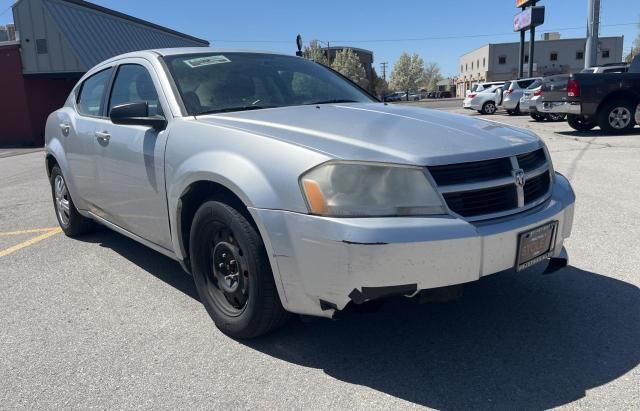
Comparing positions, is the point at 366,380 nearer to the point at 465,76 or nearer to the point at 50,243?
the point at 50,243

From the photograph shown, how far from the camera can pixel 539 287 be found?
3.58 meters

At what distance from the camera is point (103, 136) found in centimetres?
393

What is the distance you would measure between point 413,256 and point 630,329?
153cm

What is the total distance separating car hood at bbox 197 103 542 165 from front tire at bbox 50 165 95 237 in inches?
101

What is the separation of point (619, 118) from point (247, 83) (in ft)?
37.2

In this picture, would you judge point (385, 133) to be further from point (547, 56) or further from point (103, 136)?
point (547, 56)

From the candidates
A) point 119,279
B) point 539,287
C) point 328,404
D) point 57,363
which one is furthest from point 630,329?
point 119,279

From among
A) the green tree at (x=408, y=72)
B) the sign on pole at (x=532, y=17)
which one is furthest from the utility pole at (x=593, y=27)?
the green tree at (x=408, y=72)

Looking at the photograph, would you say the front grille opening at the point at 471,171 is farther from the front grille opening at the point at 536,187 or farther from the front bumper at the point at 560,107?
the front bumper at the point at 560,107

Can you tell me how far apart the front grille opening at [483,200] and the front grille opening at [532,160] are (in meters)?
0.23

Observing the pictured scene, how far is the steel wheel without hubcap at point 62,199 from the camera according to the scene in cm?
516

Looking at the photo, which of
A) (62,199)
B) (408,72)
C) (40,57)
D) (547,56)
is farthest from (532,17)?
(408,72)

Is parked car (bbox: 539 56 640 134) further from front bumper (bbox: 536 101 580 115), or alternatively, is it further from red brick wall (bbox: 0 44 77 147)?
red brick wall (bbox: 0 44 77 147)

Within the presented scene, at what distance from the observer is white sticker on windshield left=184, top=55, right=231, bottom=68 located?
3672 mm
